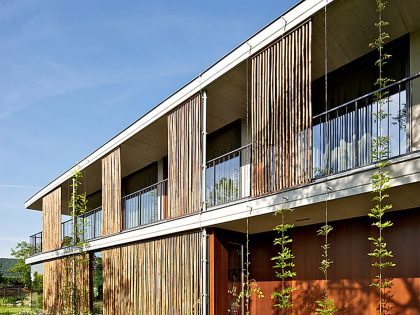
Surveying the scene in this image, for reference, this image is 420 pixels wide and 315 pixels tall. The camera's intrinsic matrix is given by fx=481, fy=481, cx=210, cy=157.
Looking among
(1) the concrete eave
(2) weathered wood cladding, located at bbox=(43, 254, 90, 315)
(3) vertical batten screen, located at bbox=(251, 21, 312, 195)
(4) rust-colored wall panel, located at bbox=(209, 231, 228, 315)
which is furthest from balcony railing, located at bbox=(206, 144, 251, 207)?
(2) weathered wood cladding, located at bbox=(43, 254, 90, 315)

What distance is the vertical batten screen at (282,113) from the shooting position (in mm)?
7328

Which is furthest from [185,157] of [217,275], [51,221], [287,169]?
[51,221]

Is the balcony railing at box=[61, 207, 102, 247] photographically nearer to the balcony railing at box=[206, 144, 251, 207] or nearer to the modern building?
the modern building

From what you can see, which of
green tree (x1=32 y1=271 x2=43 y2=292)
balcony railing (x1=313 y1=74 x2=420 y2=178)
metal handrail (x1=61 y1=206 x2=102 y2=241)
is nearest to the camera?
balcony railing (x1=313 y1=74 x2=420 y2=178)

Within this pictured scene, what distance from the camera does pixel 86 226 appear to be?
15.3 meters

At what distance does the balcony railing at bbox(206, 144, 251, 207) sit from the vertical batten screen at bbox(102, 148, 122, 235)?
3352 millimetres

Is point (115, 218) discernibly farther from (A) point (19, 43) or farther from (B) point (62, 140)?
(B) point (62, 140)

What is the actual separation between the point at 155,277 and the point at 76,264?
5.33 meters

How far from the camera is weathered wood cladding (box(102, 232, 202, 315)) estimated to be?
31.8 ft

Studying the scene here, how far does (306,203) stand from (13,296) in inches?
1177

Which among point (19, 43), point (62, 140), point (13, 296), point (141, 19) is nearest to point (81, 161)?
point (19, 43)

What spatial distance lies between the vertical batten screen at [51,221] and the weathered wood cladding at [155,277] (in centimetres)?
462

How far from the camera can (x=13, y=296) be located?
31938 millimetres

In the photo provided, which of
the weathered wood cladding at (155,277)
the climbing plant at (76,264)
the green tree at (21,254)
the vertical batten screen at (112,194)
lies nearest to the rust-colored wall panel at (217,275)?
the weathered wood cladding at (155,277)
